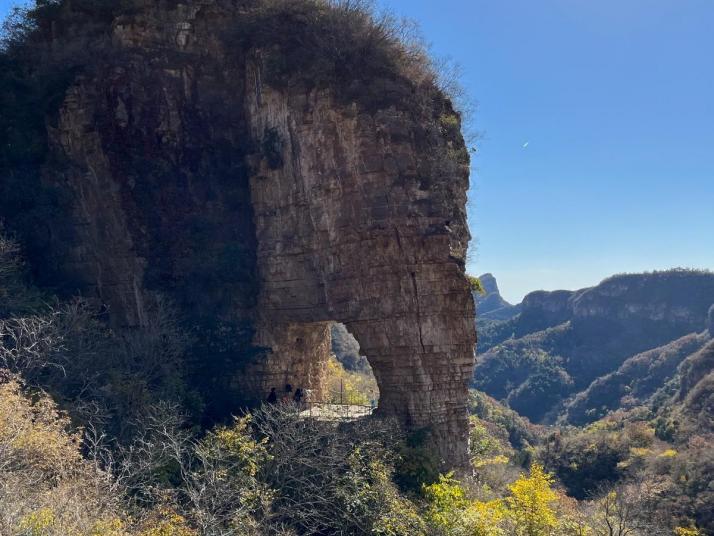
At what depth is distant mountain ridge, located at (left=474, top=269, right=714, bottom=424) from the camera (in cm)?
7688

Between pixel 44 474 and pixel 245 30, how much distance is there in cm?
1581

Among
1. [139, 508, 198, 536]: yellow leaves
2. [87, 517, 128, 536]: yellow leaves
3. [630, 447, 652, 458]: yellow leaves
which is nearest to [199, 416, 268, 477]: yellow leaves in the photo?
[139, 508, 198, 536]: yellow leaves

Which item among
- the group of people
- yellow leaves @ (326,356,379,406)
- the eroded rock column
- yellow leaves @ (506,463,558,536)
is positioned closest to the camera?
yellow leaves @ (506,463,558,536)

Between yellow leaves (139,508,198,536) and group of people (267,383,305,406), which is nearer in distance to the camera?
yellow leaves (139,508,198,536)

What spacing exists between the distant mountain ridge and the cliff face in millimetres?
62268

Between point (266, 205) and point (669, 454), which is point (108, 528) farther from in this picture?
point (669, 454)

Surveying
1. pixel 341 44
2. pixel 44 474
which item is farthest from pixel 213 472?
pixel 341 44

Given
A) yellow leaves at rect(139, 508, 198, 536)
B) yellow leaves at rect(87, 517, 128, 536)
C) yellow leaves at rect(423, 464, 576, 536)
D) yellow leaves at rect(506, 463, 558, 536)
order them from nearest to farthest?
yellow leaves at rect(87, 517, 128, 536) → yellow leaves at rect(139, 508, 198, 536) → yellow leaves at rect(423, 464, 576, 536) → yellow leaves at rect(506, 463, 558, 536)

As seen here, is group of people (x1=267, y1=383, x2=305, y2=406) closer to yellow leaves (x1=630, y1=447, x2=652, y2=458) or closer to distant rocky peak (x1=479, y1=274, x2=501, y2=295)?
yellow leaves (x1=630, y1=447, x2=652, y2=458)

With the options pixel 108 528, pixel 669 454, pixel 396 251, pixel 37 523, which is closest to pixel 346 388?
pixel 396 251

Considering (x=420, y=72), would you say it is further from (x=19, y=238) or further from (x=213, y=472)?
(x=19, y=238)

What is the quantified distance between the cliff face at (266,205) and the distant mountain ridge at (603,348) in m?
62.3

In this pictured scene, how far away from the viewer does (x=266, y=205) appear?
20609 millimetres

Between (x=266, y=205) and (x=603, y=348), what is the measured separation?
88583 millimetres
